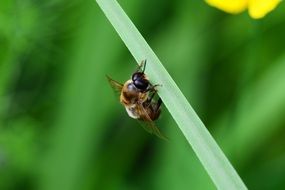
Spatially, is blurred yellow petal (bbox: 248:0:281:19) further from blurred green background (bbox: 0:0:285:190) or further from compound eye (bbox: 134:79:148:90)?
blurred green background (bbox: 0:0:285:190)

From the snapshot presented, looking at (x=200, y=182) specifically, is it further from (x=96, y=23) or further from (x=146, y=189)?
(x=96, y=23)

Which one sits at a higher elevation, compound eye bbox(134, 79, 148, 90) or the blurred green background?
the blurred green background

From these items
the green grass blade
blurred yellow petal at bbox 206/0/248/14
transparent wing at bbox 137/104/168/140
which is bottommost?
the green grass blade

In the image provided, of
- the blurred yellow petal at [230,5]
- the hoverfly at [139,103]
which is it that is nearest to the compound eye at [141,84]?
the hoverfly at [139,103]

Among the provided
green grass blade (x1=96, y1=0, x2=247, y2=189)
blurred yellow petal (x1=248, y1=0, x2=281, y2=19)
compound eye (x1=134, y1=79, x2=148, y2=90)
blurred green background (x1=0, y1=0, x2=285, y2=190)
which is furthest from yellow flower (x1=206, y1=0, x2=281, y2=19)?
blurred green background (x1=0, y1=0, x2=285, y2=190)

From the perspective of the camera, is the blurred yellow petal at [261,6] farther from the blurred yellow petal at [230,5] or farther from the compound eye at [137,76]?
the compound eye at [137,76]

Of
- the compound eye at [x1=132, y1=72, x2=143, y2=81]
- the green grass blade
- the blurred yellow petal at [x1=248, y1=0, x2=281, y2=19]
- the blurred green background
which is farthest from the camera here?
the blurred green background
